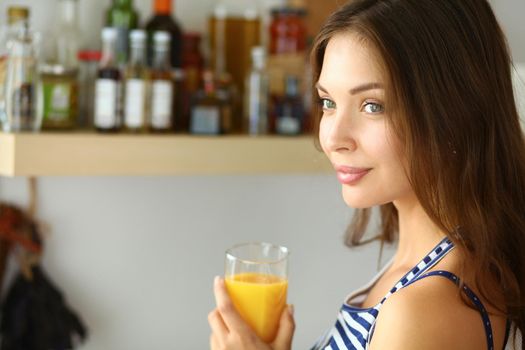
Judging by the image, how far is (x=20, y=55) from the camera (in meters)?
1.55

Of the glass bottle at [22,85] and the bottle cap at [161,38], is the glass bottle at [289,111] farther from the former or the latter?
the glass bottle at [22,85]

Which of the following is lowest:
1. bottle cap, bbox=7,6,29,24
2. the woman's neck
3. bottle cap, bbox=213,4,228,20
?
the woman's neck

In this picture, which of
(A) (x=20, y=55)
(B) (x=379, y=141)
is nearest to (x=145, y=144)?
(A) (x=20, y=55)

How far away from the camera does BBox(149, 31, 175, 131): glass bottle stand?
1.65m

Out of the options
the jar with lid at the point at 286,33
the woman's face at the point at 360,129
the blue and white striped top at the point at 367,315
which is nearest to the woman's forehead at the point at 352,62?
the woman's face at the point at 360,129

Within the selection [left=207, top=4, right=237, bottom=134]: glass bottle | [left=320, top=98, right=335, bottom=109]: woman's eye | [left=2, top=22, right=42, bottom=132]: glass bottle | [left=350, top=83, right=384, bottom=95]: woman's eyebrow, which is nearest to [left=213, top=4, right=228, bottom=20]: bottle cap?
[left=207, top=4, right=237, bottom=134]: glass bottle

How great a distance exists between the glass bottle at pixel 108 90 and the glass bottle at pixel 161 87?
0.07 meters

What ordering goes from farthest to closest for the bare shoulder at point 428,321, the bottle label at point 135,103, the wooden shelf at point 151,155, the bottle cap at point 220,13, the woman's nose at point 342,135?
the bottle cap at point 220,13 → the bottle label at point 135,103 → the wooden shelf at point 151,155 → the woman's nose at point 342,135 → the bare shoulder at point 428,321

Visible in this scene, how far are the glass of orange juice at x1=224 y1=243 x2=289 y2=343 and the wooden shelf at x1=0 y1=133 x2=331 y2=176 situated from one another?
0.57 metres

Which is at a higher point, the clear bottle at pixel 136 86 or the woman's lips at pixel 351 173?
the clear bottle at pixel 136 86

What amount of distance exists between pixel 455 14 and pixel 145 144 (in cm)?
85

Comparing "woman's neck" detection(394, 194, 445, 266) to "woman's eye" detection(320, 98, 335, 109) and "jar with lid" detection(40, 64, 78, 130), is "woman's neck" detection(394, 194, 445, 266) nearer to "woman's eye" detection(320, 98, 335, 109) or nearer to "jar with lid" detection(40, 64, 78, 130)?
"woman's eye" detection(320, 98, 335, 109)

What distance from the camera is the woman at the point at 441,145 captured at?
89cm

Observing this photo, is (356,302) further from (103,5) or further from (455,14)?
(103,5)
